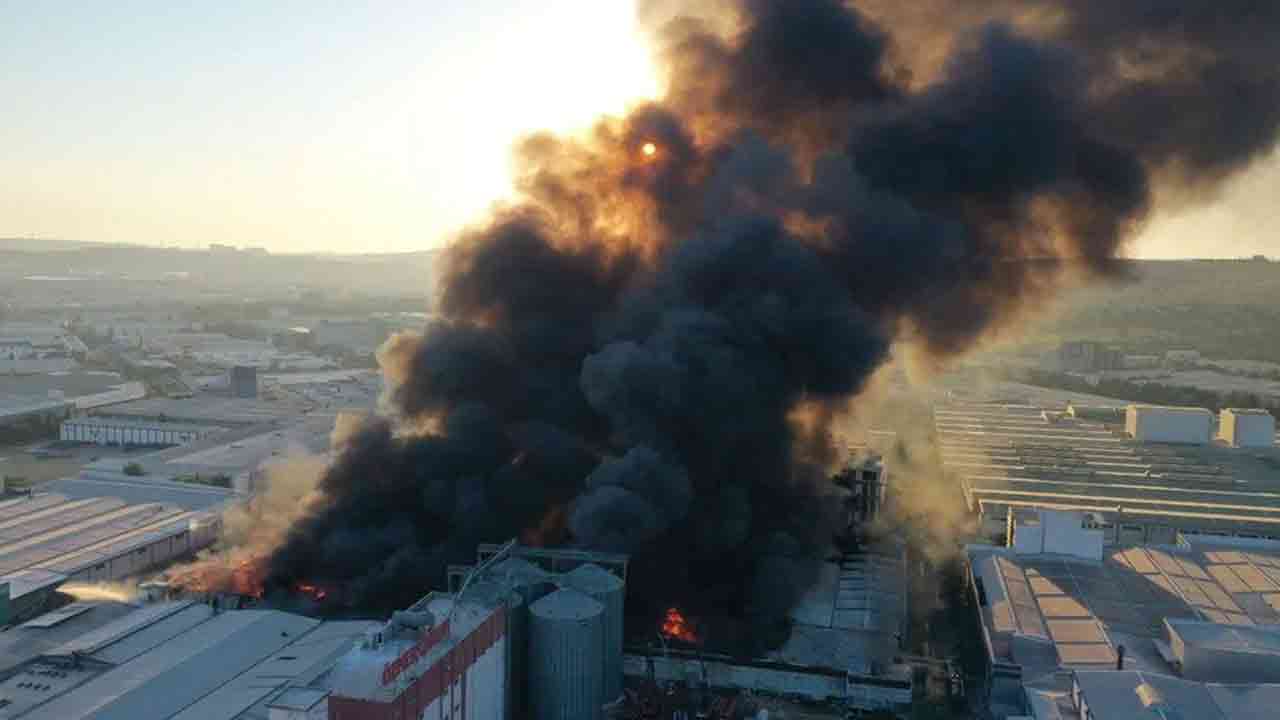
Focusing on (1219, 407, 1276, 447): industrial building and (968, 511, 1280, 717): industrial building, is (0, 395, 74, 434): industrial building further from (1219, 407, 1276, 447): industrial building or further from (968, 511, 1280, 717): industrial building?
(1219, 407, 1276, 447): industrial building

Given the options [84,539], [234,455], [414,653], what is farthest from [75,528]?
[414,653]

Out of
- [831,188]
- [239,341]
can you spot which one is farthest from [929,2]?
[239,341]

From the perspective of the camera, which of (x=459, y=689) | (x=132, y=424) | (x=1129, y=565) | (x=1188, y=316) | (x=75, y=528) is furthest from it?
(x=1188, y=316)

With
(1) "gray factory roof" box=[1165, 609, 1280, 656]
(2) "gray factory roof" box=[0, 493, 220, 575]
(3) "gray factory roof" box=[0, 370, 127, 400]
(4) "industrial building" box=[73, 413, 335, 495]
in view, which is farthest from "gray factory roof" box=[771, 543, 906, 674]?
(3) "gray factory roof" box=[0, 370, 127, 400]

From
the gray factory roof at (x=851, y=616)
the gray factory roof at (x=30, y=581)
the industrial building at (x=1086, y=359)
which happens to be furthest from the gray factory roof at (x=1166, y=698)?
the industrial building at (x=1086, y=359)

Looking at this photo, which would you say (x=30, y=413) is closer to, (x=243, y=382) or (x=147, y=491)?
(x=243, y=382)

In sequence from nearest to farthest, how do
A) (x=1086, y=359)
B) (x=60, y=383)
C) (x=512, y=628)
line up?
(x=512, y=628) < (x=60, y=383) < (x=1086, y=359)
